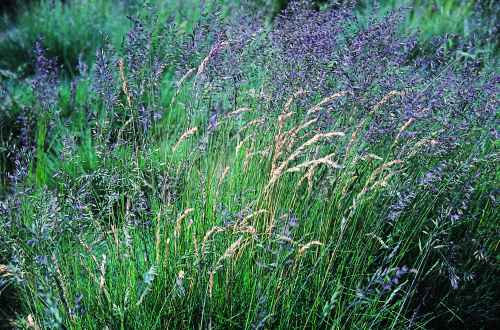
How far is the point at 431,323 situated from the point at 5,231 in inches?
71.8

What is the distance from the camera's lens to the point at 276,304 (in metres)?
2.20

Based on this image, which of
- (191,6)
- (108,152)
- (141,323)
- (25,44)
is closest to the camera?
(141,323)

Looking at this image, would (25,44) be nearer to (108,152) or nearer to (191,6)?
(191,6)

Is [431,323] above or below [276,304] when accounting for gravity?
below

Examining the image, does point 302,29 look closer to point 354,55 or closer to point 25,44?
point 354,55

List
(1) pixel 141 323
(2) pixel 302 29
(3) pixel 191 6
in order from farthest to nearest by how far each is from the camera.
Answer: (3) pixel 191 6
(2) pixel 302 29
(1) pixel 141 323

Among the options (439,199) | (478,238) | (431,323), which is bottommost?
(431,323)

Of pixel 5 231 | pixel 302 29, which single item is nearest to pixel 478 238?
pixel 302 29

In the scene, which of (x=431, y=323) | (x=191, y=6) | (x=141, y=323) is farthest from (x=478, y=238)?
(x=191, y=6)

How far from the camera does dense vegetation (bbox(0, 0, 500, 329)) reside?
216 cm

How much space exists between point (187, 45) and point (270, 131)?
22.6 inches

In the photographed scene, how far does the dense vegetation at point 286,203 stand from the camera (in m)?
2.16

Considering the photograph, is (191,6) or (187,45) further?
(191,6)

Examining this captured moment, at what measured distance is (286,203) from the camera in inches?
97.9
